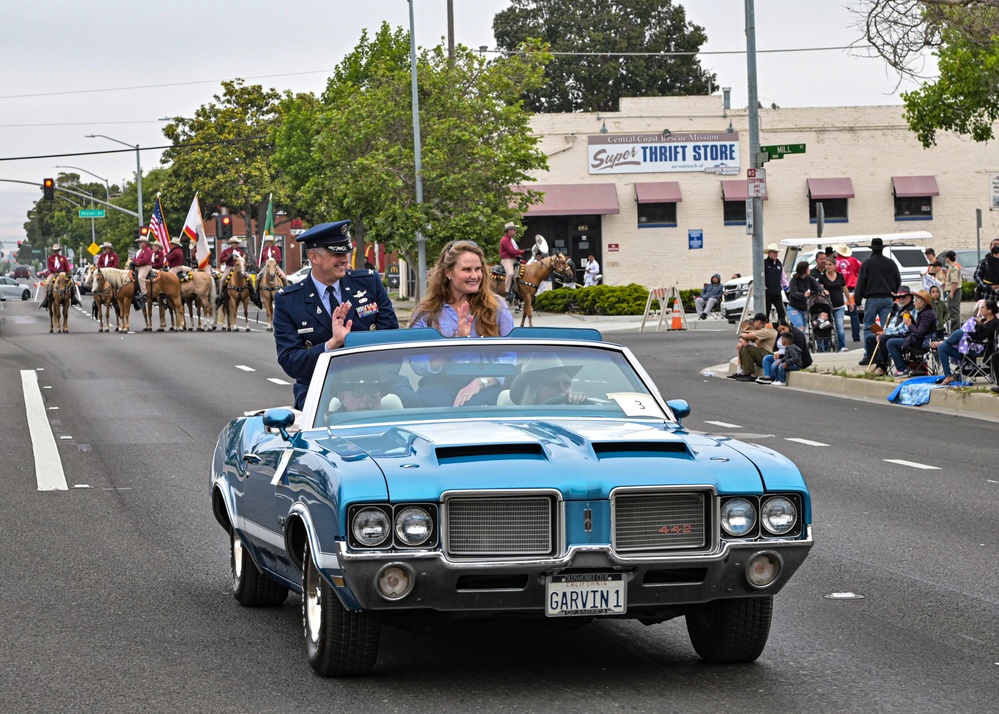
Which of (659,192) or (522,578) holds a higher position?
(659,192)

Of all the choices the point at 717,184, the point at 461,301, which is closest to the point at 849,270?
the point at 717,184

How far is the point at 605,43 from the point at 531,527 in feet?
282

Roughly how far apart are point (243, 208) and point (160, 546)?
83.2 metres

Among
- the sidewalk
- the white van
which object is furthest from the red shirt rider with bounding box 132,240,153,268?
the sidewalk

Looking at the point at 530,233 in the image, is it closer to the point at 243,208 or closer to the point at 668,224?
the point at 668,224

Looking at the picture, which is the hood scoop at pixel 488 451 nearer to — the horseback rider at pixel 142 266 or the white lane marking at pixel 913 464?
the white lane marking at pixel 913 464

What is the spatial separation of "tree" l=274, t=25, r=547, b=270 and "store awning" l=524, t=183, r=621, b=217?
112 inches

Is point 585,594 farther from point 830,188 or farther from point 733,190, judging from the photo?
point 830,188

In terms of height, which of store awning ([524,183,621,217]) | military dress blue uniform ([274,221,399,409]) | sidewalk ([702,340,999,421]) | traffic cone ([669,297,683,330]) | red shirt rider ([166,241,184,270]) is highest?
store awning ([524,183,621,217])

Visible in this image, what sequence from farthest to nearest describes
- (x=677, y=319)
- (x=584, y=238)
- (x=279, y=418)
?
(x=584, y=238) < (x=677, y=319) < (x=279, y=418)

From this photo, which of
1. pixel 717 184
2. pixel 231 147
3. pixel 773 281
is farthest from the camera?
pixel 231 147

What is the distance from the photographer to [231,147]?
8756cm

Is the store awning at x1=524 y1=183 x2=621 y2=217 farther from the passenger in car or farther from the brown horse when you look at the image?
the passenger in car

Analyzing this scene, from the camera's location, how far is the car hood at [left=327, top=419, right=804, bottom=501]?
589cm
